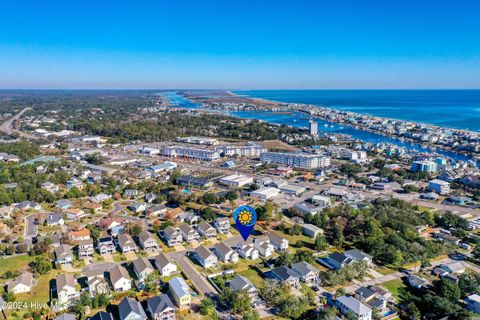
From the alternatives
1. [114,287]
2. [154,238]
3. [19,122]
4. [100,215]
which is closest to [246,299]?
[114,287]

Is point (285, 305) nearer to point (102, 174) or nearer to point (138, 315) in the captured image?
point (138, 315)

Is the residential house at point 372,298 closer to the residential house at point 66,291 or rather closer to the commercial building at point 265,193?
the residential house at point 66,291

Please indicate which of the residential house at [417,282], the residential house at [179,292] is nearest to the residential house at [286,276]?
the residential house at [179,292]

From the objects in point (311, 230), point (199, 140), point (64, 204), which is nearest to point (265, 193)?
point (311, 230)

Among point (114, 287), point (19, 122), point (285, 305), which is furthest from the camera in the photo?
point (19, 122)

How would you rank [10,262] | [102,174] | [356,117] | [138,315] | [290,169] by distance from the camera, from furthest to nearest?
[356,117] → [290,169] → [102,174] → [10,262] → [138,315]

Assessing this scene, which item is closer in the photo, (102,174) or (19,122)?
(102,174)

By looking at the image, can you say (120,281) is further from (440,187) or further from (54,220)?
(440,187)
